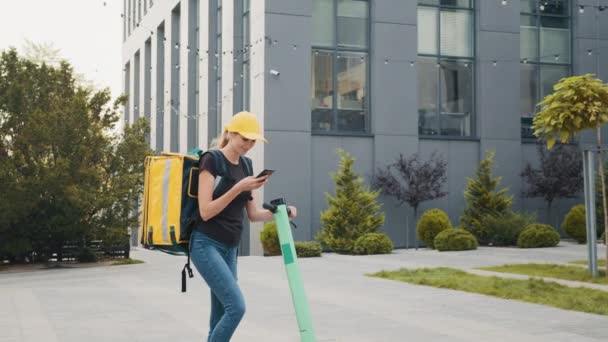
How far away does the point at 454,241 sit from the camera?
20.5 metres

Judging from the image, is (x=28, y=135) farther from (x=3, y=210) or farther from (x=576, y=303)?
(x=576, y=303)

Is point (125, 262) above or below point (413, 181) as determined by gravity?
below

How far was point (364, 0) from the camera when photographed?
2372cm

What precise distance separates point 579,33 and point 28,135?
17835 millimetres

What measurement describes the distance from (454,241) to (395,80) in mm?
5740

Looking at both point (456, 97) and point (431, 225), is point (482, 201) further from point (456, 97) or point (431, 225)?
point (456, 97)

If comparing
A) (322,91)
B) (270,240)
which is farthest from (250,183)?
(322,91)

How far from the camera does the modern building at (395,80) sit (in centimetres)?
2242

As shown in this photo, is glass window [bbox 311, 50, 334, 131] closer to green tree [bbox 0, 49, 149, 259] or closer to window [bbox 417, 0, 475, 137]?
window [bbox 417, 0, 475, 137]

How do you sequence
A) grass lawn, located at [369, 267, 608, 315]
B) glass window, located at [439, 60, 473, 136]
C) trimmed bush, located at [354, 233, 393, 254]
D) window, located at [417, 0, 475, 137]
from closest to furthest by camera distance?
grass lawn, located at [369, 267, 608, 315], trimmed bush, located at [354, 233, 393, 254], window, located at [417, 0, 475, 137], glass window, located at [439, 60, 473, 136]

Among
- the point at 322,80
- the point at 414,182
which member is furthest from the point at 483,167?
the point at 322,80

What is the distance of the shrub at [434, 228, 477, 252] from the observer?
67.4 ft

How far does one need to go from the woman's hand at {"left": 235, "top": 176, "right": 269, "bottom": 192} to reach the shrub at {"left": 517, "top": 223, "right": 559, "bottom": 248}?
17.8m

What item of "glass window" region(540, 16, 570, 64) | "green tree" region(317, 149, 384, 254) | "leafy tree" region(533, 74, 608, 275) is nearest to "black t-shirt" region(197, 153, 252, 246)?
"leafy tree" region(533, 74, 608, 275)
